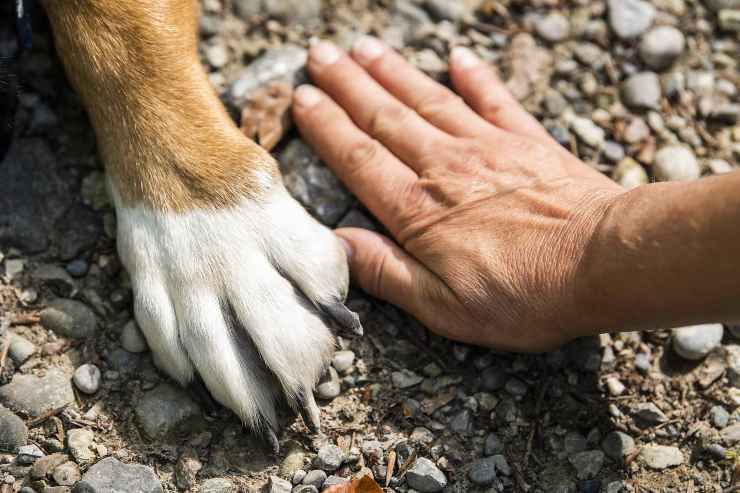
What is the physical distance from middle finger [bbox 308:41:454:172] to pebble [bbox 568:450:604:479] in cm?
104

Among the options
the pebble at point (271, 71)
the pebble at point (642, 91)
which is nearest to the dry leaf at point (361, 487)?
the pebble at point (271, 71)

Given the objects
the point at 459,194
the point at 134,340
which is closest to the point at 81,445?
the point at 134,340

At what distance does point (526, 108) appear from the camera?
305 centimetres

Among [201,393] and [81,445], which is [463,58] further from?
[81,445]

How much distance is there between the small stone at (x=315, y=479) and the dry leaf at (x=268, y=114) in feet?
3.71

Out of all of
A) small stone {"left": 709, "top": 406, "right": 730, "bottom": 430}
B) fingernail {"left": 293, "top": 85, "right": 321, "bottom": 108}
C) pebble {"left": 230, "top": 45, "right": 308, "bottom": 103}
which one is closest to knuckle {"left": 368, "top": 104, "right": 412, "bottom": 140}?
fingernail {"left": 293, "top": 85, "right": 321, "bottom": 108}

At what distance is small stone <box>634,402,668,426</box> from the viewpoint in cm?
244

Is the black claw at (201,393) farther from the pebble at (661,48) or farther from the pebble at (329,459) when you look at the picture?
the pebble at (661,48)

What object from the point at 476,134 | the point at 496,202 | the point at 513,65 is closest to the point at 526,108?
the point at 513,65

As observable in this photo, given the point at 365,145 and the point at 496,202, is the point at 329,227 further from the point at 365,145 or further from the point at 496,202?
the point at 496,202

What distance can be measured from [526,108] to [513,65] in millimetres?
209

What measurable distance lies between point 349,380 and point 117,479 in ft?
2.39

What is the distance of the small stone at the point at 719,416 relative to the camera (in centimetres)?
243

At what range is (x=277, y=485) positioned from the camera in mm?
2223
